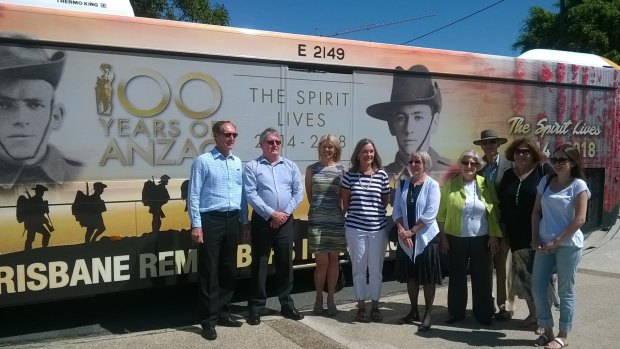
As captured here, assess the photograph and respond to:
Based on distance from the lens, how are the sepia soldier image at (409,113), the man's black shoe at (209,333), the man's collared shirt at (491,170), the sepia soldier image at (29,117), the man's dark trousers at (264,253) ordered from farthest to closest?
the sepia soldier image at (409,113)
the man's collared shirt at (491,170)
the man's dark trousers at (264,253)
the man's black shoe at (209,333)
the sepia soldier image at (29,117)

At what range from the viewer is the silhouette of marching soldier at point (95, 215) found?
4.67 m

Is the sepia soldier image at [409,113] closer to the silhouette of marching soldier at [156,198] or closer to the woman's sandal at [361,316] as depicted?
the woman's sandal at [361,316]

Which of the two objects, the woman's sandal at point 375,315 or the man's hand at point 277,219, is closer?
the man's hand at point 277,219

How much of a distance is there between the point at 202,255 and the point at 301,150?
5.27ft

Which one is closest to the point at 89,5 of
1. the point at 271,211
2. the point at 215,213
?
the point at 215,213

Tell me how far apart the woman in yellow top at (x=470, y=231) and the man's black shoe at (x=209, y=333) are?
7.10ft

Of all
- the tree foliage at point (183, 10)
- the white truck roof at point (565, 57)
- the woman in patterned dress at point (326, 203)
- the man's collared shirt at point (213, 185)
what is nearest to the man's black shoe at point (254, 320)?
the woman in patterned dress at point (326, 203)

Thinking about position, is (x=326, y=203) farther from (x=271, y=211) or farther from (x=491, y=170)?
(x=491, y=170)

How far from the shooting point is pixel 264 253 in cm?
502

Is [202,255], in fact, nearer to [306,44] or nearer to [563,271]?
[306,44]

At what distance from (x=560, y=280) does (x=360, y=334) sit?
171 cm

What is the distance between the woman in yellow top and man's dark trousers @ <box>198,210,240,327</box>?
1.91 meters

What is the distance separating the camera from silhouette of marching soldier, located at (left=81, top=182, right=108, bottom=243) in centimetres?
467

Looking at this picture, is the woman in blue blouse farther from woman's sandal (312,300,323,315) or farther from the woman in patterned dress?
woman's sandal (312,300,323,315)
